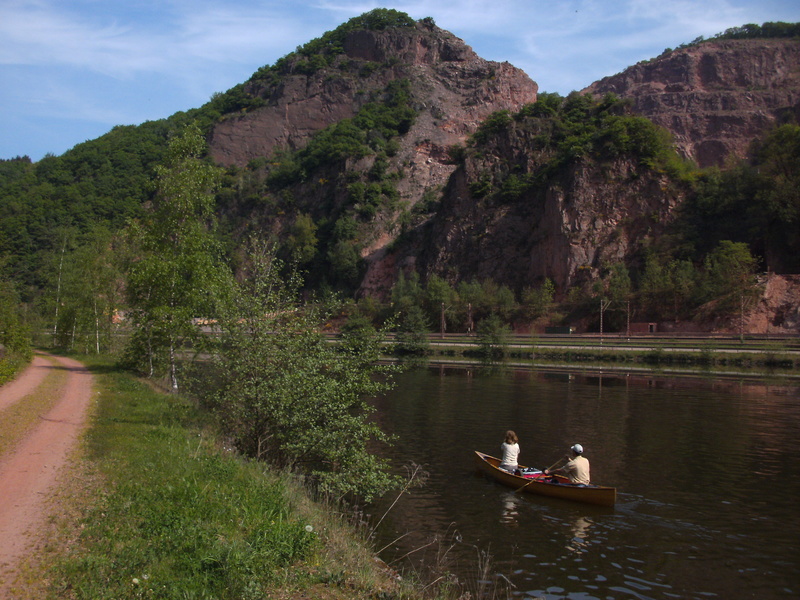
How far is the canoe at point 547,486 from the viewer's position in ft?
45.0

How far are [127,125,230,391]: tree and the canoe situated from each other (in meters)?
10.6

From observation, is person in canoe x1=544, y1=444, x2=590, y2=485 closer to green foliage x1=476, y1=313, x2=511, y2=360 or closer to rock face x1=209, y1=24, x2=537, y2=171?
green foliage x1=476, y1=313, x2=511, y2=360

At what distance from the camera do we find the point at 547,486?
1470 centimetres

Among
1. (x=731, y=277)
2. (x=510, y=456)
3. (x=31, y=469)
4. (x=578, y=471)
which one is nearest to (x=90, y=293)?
(x=31, y=469)

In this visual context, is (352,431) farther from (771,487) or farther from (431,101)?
(431,101)

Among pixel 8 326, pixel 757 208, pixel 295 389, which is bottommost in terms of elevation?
pixel 295 389

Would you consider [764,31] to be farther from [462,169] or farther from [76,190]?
[76,190]

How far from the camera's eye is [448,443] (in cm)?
2039

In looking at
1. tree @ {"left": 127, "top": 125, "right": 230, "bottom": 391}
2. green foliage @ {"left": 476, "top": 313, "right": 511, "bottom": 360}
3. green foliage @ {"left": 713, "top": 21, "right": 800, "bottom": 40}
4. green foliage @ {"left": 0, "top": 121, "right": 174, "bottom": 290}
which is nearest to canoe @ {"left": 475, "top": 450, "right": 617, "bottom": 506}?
tree @ {"left": 127, "top": 125, "right": 230, "bottom": 391}

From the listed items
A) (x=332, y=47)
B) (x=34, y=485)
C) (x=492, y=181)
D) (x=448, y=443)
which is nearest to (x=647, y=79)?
(x=332, y=47)

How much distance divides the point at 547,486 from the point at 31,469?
1052cm

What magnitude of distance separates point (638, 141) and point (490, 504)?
65320mm

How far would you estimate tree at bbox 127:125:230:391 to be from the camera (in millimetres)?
22406

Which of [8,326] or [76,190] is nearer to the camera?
[8,326]
